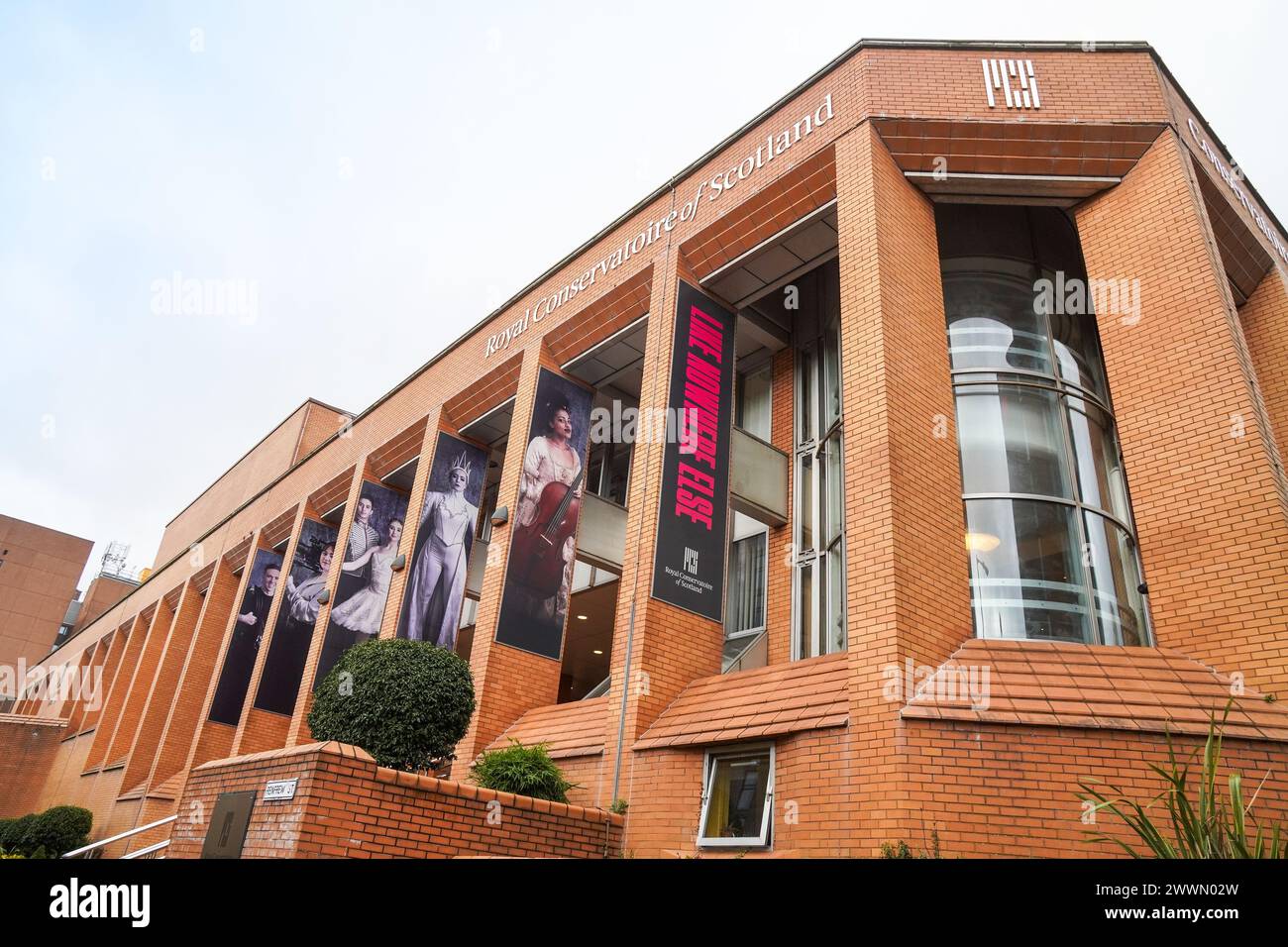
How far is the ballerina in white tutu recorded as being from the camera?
1712cm

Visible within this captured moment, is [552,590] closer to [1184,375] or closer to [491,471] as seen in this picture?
[491,471]

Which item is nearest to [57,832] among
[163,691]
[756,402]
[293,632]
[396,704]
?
[163,691]

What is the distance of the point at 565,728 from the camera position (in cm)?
1099

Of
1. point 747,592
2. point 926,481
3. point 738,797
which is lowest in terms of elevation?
Answer: point 738,797

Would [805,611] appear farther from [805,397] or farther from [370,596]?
[370,596]

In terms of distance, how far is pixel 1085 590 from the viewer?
9.36 metres

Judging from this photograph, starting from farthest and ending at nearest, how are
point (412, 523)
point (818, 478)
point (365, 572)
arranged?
1. point (365, 572)
2. point (412, 523)
3. point (818, 478)

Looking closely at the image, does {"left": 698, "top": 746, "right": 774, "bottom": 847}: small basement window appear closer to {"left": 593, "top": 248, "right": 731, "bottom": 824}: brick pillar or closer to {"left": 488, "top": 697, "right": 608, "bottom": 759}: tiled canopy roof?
{"left": 593, "top": 248, "right": 731, "bottom": 824}: brick pillar

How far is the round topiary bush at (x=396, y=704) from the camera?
8.49m

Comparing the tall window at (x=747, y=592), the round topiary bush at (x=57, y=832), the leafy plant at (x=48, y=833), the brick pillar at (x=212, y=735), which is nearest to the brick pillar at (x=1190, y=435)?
the tall window at (x=747, y=592)

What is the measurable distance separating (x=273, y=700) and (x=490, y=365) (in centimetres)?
929

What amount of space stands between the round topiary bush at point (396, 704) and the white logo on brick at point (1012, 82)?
9374 millimetres

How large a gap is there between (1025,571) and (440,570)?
32.9ft
